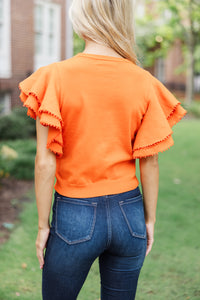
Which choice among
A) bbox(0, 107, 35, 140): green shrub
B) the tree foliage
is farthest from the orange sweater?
the tree foliage

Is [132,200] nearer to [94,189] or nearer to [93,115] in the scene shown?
[94,189]

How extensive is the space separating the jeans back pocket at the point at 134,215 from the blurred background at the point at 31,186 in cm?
71

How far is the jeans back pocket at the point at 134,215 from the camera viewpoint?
172 cm

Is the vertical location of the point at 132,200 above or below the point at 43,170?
below

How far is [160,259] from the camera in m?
4.24

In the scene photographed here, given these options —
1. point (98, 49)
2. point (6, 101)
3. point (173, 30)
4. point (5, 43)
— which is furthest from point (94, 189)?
point (173, 30)

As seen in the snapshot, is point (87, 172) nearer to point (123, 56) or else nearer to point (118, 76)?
point (118, 76)

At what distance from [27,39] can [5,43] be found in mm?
967

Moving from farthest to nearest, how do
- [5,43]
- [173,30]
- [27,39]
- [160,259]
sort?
[173,30], [27,39], [5,43], [160,259]

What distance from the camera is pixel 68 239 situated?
166 cm

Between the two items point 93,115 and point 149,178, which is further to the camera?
point 149,178

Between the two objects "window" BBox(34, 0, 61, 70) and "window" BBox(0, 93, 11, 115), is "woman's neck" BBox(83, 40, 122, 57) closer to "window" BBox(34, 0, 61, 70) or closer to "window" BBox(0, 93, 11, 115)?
"window" BBox(0, 93, 11, 115)

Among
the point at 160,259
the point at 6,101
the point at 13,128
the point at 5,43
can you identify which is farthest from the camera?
the point at 6,101

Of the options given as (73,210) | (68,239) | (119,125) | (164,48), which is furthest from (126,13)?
(164,48)
